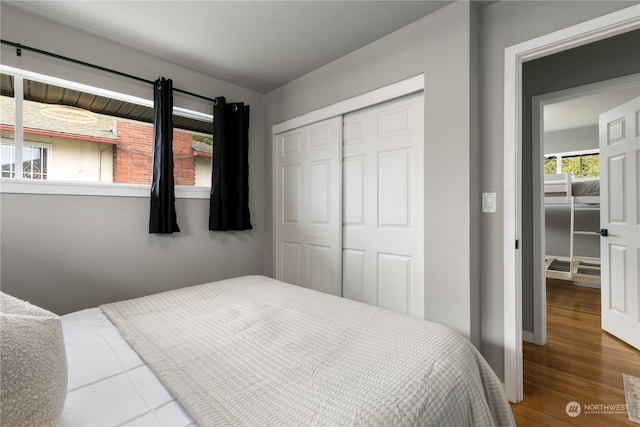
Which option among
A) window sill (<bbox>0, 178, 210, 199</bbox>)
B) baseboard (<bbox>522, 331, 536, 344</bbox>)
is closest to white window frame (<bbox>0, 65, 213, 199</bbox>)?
window sill (<bbox>0, 178, 210, 199</bbox>)

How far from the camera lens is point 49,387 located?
61cm

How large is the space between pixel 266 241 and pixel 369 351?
2.37 meters

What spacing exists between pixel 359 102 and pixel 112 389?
236 cm

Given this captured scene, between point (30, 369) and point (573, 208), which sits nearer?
point (30, 369)

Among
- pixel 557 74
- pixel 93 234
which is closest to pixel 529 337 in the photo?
pixel 557 74

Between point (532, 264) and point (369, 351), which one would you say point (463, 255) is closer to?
point (369, 351)

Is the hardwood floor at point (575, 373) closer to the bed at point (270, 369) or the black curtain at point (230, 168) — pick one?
the bed at point (270, 369)


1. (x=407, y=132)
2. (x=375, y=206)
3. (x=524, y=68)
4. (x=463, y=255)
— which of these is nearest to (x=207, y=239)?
(x=375, y=206)

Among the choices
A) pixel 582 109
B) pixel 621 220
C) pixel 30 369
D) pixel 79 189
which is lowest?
pixel 30 369

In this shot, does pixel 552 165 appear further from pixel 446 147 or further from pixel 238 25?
pixel 238 25

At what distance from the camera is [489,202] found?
189 centimetres

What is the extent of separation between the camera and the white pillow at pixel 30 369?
1.69 ft

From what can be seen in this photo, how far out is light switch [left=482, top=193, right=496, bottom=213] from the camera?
6.15ft

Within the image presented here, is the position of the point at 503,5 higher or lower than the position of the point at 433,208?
higher
